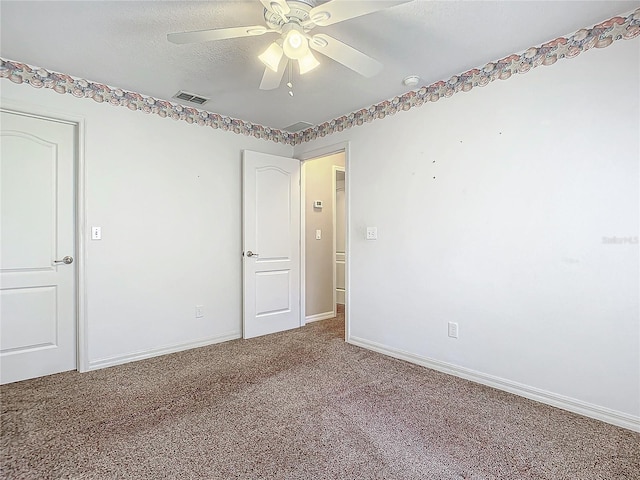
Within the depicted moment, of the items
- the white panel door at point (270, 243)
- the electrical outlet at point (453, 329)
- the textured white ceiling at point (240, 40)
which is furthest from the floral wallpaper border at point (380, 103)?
the electrical outlet at point (453, 329)

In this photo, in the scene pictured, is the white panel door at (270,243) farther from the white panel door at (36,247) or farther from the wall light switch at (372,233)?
the white panel door at (36,247)

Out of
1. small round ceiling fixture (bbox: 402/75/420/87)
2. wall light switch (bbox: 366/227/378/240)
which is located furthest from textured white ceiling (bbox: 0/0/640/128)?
wall light switch (bbox: 366/227/378/240)

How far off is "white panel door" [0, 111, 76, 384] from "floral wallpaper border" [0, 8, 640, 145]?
0.32m

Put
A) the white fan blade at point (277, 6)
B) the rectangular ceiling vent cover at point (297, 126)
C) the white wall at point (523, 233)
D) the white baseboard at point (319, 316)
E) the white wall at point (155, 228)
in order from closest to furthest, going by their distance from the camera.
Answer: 1. the white fan blade at point (277, 6)
2. the white wall at point (523, 233)
3. the white wall at point (155, 228)
4. the rectangular ceiling vent cover at point (297, 126)
5. the white baseboard at point (319, 316)

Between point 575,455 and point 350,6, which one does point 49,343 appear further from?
point 575,455

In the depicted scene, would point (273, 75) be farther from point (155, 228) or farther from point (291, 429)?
point (291, 429)

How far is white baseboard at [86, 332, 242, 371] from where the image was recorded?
9.73 ft

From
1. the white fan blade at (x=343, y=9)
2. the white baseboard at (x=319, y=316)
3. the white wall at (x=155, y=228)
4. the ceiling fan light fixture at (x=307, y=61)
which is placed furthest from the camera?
the white baseboard at (x=319, y=316)

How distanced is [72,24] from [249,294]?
2.60m

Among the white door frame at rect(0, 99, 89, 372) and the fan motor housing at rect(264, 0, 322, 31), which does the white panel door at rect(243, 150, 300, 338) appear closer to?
the white door frame at rect(0, 99, 89, 372)

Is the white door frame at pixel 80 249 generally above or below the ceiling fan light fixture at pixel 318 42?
below

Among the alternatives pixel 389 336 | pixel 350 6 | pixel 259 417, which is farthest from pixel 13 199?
pixel 389 336

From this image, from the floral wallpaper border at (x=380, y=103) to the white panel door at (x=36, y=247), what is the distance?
321 millimetres

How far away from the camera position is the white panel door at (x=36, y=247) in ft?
8.64
